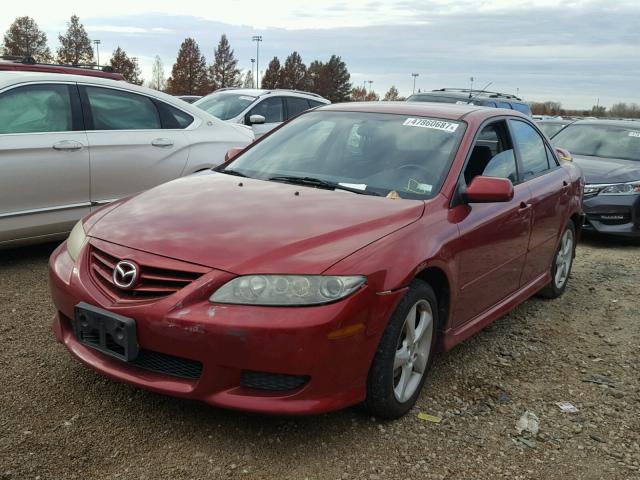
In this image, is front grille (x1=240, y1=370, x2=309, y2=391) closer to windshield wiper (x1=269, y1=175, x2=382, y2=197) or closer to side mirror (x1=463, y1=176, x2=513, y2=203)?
windshield wiper (x1=269, y1=175, x2=382, y2=197)

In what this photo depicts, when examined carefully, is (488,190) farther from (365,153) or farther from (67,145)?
(67,145)

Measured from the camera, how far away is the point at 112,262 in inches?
118

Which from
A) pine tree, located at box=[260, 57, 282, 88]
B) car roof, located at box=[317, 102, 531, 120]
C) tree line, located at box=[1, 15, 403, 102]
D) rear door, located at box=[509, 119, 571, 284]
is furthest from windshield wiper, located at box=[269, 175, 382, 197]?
pine tree, located at box=[260, 57, 282, 88]

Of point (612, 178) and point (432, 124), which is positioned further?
point (612, 178)

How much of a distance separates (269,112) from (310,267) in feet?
28.5

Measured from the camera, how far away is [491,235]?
3.84 metres

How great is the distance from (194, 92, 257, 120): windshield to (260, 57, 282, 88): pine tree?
2889 inches

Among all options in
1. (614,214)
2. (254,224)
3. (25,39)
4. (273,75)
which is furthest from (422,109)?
(273,75)

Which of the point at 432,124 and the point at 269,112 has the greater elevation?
the point at 432,124

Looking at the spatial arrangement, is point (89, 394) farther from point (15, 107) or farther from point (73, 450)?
point (15, 107)

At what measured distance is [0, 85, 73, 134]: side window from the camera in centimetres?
501

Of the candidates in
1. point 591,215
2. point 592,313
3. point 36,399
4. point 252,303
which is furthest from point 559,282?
point 36,399

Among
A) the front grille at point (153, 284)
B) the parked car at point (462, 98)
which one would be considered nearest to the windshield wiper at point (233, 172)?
the front grille at point (153, 284)

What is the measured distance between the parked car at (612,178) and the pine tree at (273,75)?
75955 mm
